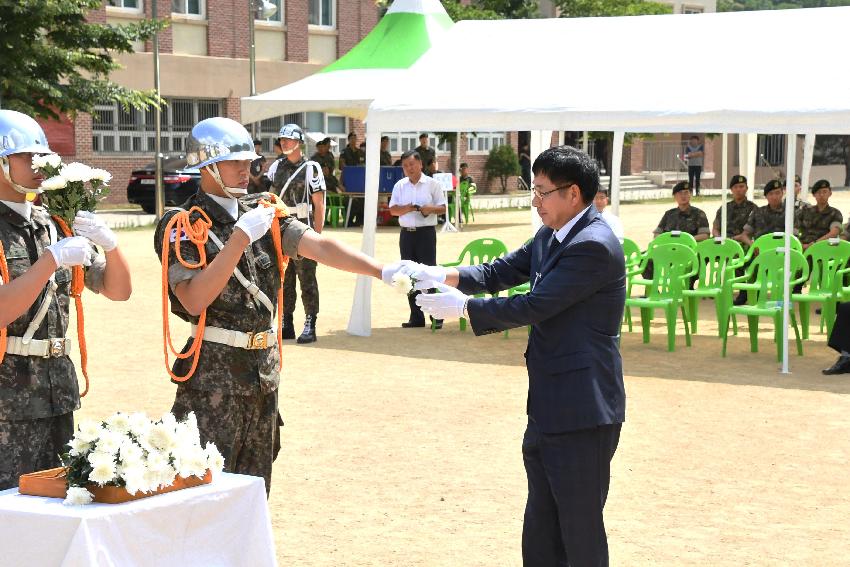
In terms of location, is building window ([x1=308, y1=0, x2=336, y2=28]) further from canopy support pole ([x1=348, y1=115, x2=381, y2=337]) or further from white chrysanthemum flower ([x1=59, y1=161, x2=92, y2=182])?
white chrysanthemum flower ([x1=59, y1=161, x2=92, y2=182])

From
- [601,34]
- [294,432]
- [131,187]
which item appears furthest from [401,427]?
[131,187]

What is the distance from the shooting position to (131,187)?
103ft

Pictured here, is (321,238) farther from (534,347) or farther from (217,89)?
(217,89)

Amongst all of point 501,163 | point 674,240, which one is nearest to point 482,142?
point 501,163

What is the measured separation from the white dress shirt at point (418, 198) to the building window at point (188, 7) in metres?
25.5

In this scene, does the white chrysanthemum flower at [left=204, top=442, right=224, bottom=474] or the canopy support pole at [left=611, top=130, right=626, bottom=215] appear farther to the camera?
the canopy support pole at [left=611, top=130, right=626, bottom=215]

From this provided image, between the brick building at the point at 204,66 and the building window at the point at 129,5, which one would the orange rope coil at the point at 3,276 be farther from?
the building window at the point at 129,5

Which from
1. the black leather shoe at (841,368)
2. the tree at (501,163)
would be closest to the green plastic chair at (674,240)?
the black leather shoe at (841,368)

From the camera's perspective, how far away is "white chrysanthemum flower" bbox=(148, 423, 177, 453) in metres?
3.89

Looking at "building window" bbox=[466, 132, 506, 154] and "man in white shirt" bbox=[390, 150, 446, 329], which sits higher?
"building window" bbox=[466, 132, 506, 154]

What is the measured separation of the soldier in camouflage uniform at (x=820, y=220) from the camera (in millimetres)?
14938

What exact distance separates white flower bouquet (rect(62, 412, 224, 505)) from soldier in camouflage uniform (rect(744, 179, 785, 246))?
12.6 metres

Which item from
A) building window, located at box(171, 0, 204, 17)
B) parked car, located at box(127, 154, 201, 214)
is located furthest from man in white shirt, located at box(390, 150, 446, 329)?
building window, located at box(171, 0, 204, 17)

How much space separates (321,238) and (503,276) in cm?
76
